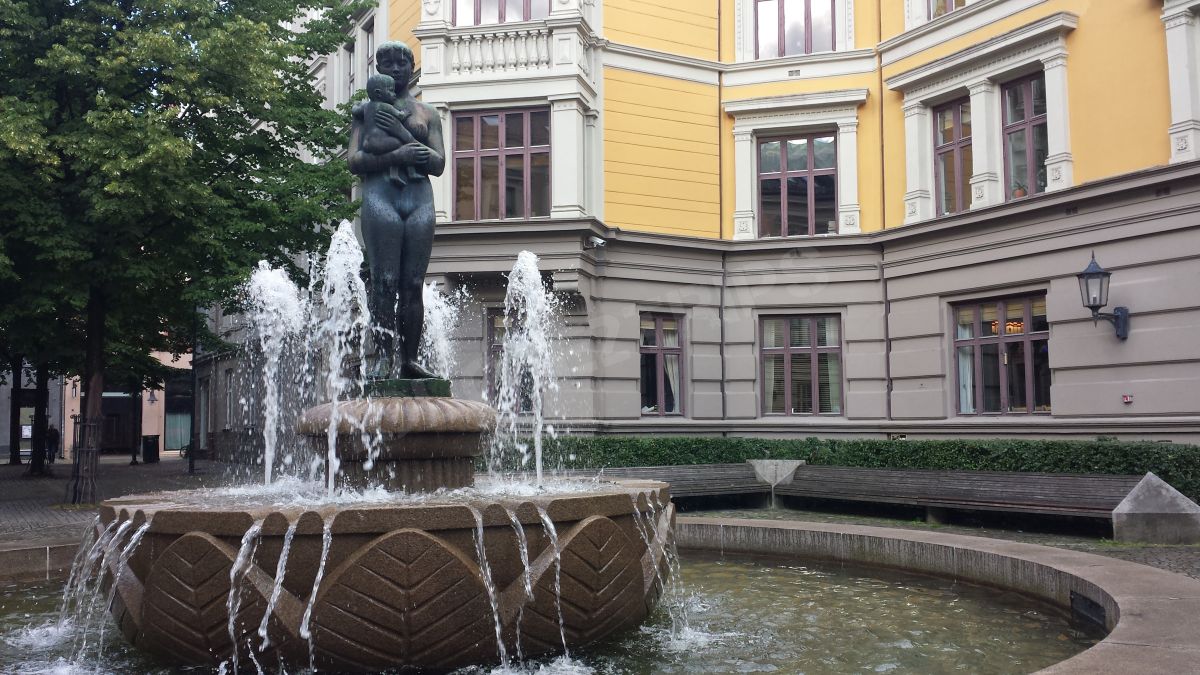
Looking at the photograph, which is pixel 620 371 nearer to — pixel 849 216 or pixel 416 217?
pixel 849 216

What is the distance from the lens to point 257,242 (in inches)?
727

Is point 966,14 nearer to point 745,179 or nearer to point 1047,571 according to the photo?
point 745,179

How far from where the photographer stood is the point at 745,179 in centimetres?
2281

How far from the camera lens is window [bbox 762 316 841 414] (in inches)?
869

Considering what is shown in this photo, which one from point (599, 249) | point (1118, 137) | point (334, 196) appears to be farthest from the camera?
point (599, 249)

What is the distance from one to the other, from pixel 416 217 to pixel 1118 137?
528 inches

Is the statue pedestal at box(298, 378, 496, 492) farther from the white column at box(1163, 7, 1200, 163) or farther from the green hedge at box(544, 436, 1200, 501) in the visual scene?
the white column at box(1163, 7, 1200, 163)

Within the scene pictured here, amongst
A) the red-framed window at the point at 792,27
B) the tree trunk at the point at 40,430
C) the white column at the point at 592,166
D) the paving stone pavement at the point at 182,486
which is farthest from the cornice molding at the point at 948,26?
the tree trunk at the point at 40,430

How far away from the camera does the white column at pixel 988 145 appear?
19.1 m

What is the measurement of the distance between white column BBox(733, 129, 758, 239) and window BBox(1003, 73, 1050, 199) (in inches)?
223

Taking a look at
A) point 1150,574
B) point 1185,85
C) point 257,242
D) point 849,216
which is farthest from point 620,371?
point 1150,574

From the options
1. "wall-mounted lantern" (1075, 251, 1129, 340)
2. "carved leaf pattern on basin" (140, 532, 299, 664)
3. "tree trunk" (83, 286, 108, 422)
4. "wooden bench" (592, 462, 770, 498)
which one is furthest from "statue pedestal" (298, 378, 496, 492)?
"wall-mounted lantern" (1075, 251, 1129, 340)

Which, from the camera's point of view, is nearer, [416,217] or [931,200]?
[416,217]

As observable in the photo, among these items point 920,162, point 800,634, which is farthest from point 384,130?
point 920,162
